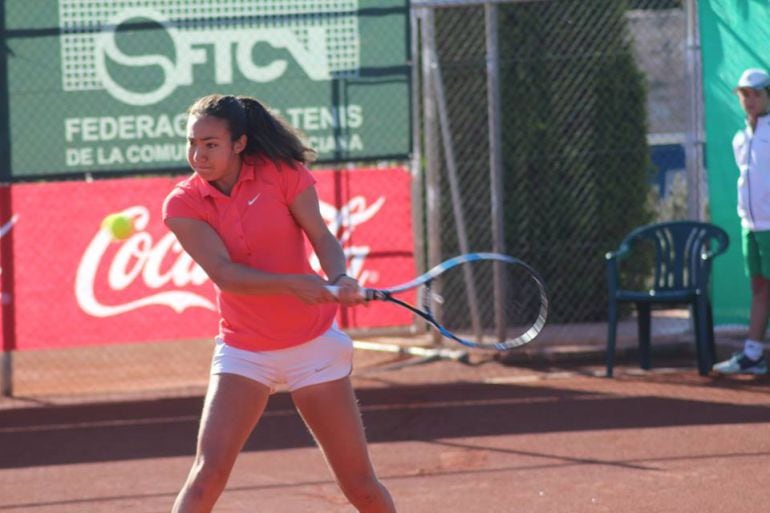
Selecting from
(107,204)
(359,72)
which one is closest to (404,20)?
(359,72)

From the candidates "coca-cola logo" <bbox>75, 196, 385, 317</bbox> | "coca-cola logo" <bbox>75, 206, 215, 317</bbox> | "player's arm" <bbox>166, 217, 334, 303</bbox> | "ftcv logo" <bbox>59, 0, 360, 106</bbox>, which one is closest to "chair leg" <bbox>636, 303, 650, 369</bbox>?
"coca-cola logo" <bbox>75, 196, 385, 317</bbox>

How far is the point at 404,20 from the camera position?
10016mm

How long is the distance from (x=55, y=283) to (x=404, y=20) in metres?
3.21

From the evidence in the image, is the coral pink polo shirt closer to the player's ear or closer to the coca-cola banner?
the player's ear

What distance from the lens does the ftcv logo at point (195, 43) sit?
973cm

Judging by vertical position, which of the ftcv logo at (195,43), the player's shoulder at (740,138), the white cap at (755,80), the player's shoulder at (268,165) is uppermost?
the ftcv logo at (195,43)

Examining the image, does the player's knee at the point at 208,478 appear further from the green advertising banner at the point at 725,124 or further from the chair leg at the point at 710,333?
the green advertising banner at the point at 725,124

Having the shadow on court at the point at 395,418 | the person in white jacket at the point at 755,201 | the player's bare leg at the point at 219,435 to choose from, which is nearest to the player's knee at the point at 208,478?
the player's bare leg at the point at 219,435

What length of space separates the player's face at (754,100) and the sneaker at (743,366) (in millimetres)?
1719

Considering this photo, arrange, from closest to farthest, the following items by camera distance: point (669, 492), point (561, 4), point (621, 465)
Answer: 1. point (669, 492)
2. point (621, 465)
3. point (561, 4)

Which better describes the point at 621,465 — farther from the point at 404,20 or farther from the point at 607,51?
the point at 607,51

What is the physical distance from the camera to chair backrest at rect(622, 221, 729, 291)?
973 centimetres

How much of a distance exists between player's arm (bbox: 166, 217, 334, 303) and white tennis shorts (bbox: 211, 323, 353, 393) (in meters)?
0.24

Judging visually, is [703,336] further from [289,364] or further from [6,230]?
[289,364]
